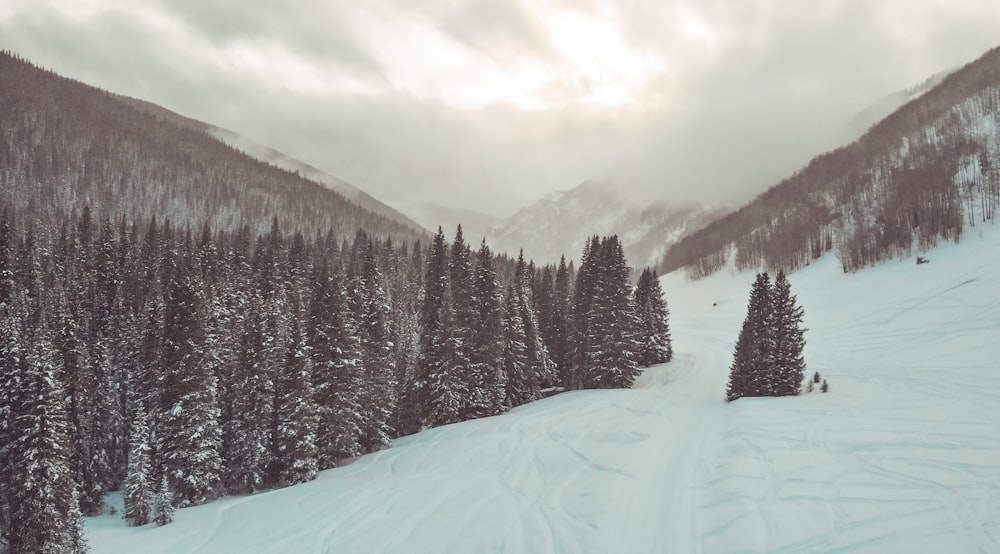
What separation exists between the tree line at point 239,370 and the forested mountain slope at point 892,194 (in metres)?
61.3

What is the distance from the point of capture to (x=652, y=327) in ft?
210

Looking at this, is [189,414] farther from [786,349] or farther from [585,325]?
[786,349]

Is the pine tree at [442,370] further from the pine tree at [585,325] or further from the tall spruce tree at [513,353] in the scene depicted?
the pine tree at [585,325]

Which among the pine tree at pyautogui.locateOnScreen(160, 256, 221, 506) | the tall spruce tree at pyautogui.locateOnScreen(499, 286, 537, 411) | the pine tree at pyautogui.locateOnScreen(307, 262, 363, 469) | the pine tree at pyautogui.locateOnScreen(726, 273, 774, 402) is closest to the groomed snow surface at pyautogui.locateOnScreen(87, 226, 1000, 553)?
the pine tree at pyautogui.locateOnScreen(726, 273, 774, 402)

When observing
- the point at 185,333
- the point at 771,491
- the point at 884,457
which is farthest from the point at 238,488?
the point at 884,457

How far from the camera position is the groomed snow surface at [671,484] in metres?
13.0

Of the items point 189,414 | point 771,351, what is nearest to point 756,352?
point 771,351

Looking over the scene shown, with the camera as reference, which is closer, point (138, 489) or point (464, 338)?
point (138, 489)

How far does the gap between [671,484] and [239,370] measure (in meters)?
31.5

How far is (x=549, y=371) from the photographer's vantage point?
56125 millimetres

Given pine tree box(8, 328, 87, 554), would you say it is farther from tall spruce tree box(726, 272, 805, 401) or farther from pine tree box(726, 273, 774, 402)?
tall spruce tree box(726, 272, 805, 401)

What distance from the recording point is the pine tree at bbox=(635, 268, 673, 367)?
6278 cm

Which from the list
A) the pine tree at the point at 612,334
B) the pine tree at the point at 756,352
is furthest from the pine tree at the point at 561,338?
the pine tree at the point at 756,352

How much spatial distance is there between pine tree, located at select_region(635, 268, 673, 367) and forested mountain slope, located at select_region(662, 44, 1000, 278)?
2068 inches
